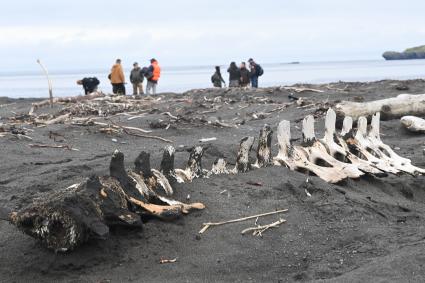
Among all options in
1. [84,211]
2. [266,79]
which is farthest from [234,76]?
[266,79]

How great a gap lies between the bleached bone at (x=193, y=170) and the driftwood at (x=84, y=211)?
33.5 inches

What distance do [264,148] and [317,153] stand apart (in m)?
0.59

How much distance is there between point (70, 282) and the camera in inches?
143

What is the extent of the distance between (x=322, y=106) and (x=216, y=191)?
272 inches

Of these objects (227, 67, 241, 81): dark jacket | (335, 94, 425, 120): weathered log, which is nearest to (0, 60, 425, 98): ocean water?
(227, 67, 241, 81): dark jacket

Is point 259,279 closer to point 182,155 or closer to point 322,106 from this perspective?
point 182,155

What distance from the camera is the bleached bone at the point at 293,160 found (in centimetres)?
564

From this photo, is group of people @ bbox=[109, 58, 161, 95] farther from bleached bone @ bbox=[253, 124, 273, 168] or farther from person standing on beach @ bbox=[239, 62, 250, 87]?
bleached bone @ bbox=[253, 124, 273, 168]

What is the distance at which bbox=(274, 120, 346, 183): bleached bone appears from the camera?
564 centimetres

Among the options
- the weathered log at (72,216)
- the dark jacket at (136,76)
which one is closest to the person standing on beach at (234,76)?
the dark jacket at (136,76)

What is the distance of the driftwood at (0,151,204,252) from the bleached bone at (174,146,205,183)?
852mm

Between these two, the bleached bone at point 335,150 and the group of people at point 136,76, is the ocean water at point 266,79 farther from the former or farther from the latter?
the bleached bone at point 335,150

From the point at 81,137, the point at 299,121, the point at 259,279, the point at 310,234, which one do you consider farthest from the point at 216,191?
the point at 299,121

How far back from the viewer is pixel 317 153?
5973 millimetres
